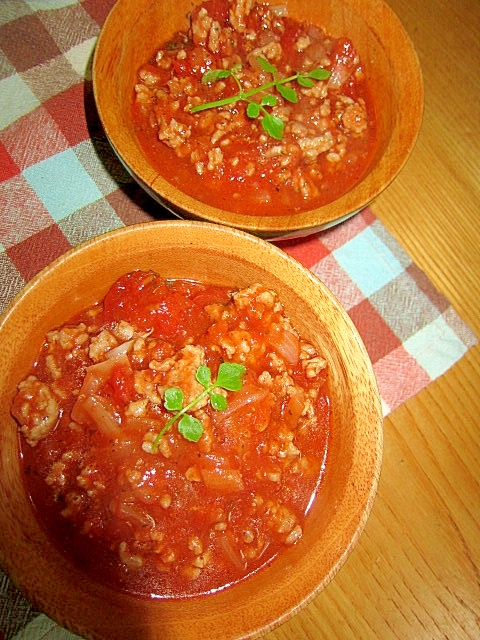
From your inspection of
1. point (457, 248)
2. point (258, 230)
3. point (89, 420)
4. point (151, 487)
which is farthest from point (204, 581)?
point (457, 248)

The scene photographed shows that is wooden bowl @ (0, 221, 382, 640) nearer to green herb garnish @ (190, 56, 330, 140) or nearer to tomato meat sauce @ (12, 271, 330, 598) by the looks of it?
tomato meat sauce @ (12, 271, 330, 598)

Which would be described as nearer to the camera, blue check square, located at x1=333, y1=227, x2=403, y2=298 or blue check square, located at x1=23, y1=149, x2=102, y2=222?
blue check square, located at x1=23, y1=149, x2=102, y2=222

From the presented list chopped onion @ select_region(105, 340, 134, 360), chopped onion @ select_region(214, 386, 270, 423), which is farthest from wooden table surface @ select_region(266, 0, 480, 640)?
chopped onion @ select_region(105, 340, 134, 360)

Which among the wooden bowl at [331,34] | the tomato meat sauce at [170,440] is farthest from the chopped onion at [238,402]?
the wooden bowl at [331,34]

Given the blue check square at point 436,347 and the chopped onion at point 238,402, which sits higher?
the chopped onion at point 238,402

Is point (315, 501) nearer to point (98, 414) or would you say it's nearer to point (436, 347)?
point (98, 414)

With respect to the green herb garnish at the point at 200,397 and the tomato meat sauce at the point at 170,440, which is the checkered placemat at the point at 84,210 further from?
the green herb garnish at the point at 200,397
